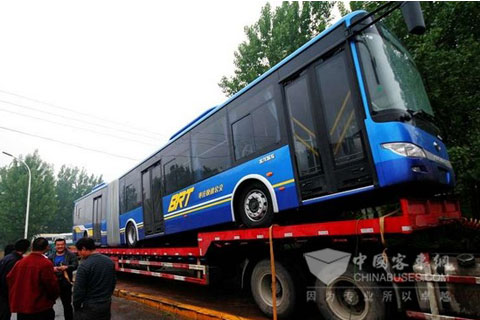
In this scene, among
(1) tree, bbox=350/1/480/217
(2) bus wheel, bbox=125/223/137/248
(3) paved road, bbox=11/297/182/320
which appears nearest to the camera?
(3) paved road, bbox=11/297/182/320

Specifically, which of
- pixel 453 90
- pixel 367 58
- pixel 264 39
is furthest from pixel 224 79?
pixel 367 58

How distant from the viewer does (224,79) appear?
16312mm

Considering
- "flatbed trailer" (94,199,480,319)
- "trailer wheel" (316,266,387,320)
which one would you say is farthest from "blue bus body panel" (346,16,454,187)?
"trailer wheel" (316,266,387,320)

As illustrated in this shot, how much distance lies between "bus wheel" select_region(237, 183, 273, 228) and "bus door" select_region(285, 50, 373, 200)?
2.44 feet

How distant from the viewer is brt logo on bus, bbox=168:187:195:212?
6.45 m

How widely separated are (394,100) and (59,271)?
581 centimetres

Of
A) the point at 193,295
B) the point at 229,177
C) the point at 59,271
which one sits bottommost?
the point at 193,295

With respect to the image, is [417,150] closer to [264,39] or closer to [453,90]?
[453,90]

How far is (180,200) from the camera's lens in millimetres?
6719

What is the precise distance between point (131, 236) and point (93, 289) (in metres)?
6.32

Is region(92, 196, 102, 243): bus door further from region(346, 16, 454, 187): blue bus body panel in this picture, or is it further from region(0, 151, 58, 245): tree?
region(0, 151, 58, 245): tree

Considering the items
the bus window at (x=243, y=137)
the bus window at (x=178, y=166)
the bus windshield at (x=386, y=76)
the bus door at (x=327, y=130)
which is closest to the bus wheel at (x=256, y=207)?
the bus window at (x=243, y=137)

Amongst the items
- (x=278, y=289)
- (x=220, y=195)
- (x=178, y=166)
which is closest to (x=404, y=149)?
(x=278, y=289)

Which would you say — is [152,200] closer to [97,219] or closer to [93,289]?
[93,289]
